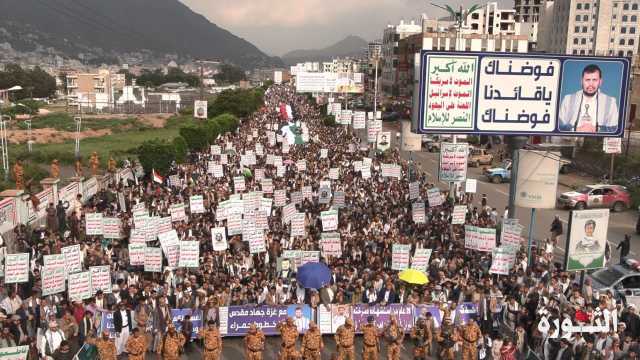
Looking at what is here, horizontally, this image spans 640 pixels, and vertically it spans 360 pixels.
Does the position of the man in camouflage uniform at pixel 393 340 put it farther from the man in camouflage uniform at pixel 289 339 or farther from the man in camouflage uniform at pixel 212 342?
the man in camouflage uniform at pixel 212 342

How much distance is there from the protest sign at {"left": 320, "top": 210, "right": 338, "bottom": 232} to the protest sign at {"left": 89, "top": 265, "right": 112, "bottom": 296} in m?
6.48

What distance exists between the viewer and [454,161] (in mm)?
20641

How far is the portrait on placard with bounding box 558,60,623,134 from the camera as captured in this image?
582 inches

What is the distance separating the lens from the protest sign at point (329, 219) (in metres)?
17.3

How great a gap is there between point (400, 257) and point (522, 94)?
16.4 ft

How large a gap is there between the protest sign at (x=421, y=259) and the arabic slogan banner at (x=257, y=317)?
3.22m

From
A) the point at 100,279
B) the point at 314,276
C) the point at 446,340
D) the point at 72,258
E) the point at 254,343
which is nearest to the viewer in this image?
the point at 254,343

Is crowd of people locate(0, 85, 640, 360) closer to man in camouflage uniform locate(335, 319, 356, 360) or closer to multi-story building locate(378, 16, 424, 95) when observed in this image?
man in camouflage uniform locate(335, 319, 356, 360)

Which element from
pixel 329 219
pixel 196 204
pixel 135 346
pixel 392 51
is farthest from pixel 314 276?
pixel 392 51

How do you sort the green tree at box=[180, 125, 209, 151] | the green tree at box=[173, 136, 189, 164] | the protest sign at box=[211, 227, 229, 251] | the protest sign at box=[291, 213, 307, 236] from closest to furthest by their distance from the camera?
1. the protest sign at box=[211, 227, 229, 251]
2. the protest sign at box=[291, 213, 307, 236]
3. the green tree at box=[173, 136, 189, 164]
4. the green tree at box=[180, 125, 209, 151]

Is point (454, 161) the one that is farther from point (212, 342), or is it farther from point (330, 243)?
point (212, 342)

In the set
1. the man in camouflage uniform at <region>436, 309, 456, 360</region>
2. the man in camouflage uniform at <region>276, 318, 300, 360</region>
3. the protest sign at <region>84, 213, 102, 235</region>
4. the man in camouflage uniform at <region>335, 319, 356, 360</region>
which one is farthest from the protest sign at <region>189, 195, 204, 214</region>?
the man in camouflage uniform at <region>436, 309, 456, 360</region>

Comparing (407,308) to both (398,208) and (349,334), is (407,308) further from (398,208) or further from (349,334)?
(398,208)

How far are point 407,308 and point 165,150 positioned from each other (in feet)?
66.3
